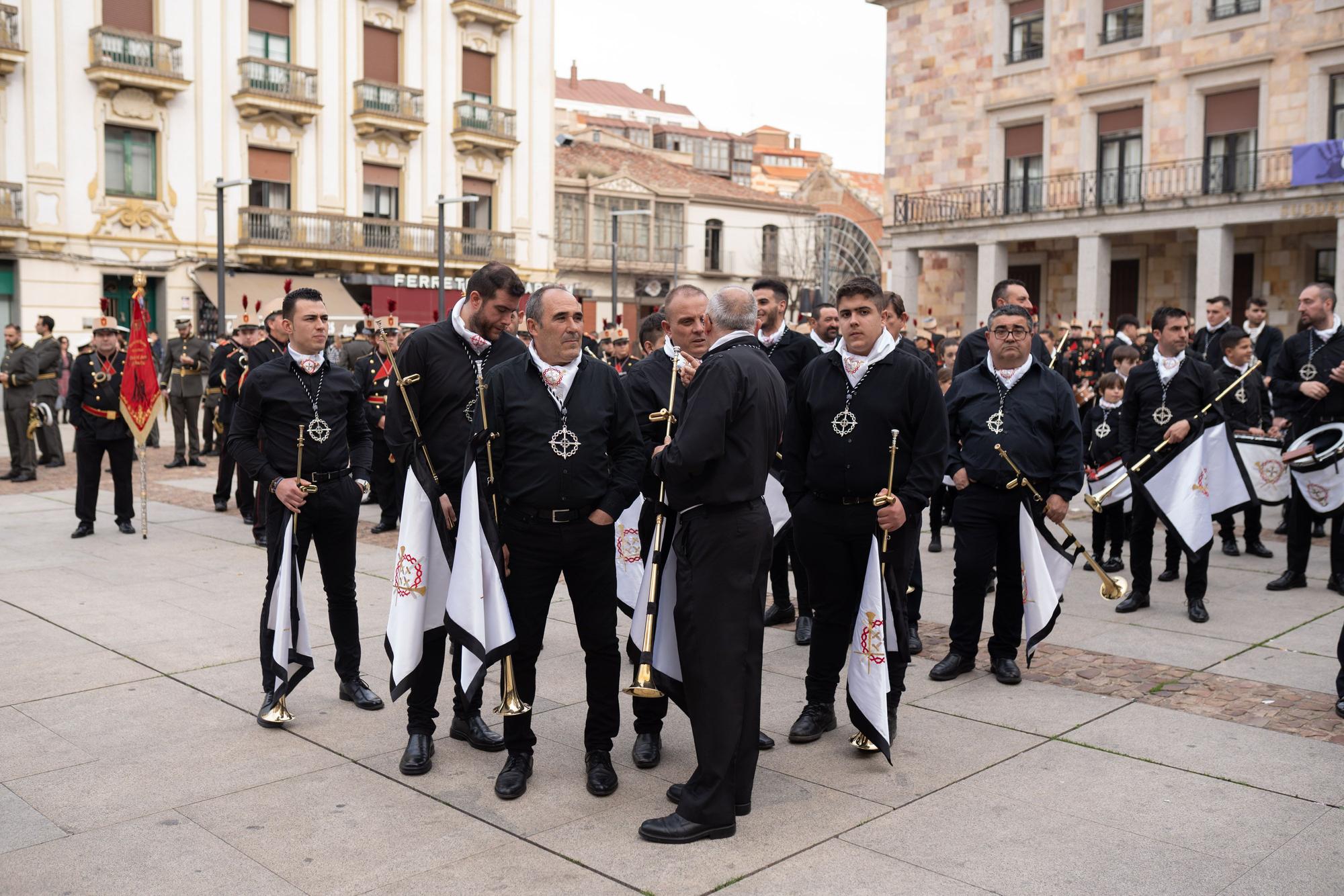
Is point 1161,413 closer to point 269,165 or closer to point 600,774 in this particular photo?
point 600,774

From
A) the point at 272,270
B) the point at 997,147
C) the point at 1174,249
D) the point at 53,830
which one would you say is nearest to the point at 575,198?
the point at 272,270

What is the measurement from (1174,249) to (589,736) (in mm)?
26282

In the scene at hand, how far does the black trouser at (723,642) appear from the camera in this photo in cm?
455

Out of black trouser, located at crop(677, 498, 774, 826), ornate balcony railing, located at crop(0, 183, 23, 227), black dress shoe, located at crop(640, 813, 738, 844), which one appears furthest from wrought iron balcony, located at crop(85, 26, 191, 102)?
black dress shoe, located at crop(640, 813, 738, 844)

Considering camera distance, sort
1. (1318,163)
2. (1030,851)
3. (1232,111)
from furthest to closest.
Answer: (1232,111) < (1318,163) < (1030,851)

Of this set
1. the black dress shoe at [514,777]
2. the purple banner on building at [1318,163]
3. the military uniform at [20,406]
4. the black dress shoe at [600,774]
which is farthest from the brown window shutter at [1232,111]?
the black dress shoe at [514,777]

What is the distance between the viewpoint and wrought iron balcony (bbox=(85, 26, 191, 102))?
94.9 feet

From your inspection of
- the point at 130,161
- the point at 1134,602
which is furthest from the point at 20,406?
the point at 130,161

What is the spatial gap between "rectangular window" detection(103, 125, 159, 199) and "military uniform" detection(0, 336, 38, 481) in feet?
50.8

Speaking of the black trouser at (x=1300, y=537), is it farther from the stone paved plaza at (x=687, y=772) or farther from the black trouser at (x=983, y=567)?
the black trouser at (x=983, y=567)

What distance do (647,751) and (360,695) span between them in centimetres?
174

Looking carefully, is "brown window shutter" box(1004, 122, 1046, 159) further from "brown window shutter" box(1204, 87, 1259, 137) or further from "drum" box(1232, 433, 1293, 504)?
"drum" box(1232, 433, 1293, 504)

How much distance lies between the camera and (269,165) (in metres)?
32.8

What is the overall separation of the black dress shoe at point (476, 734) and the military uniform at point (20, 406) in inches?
499
